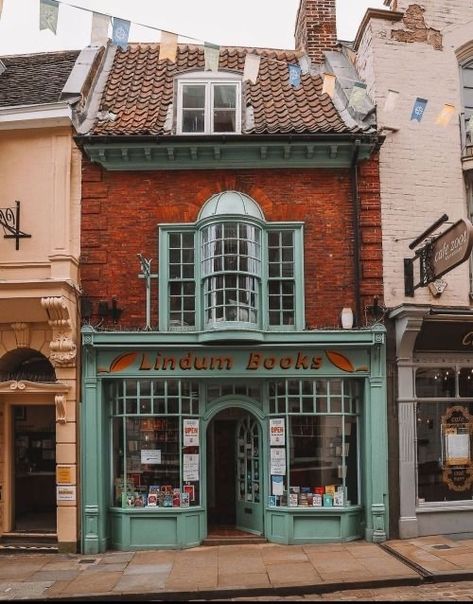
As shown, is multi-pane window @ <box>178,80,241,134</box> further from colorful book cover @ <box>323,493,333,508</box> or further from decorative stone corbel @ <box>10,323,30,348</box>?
colorful book cover @ <box>323,493,333,508</box>

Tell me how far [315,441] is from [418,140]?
6.03 m

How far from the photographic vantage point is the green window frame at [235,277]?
1220 centimetres

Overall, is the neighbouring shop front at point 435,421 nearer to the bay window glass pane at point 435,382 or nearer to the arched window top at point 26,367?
the bay window glass pane at point 435,382

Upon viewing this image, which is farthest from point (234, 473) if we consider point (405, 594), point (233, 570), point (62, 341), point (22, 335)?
point (405, 594)

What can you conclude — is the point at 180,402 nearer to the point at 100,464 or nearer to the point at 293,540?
the point at 100,464

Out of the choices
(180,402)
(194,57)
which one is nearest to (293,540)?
(180,402)

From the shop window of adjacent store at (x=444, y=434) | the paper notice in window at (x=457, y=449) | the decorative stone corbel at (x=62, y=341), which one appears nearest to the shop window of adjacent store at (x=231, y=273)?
Result: the decorative stone corbel at (x=62, y=341)

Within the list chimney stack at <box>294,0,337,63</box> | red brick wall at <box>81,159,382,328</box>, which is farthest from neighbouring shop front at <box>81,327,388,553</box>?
chimney stack at <box>294,0,337,63</box>

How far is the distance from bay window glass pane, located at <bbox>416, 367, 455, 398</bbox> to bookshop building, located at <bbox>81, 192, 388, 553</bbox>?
86 centimetres

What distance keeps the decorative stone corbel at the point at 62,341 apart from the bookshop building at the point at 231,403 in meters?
0.28

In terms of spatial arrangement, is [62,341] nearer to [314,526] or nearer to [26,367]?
[26,367]

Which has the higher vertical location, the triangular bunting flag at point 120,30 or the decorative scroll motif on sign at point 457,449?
the triangular bunting flag at point 120,30

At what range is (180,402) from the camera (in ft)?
40.6

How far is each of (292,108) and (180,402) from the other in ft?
20.4
